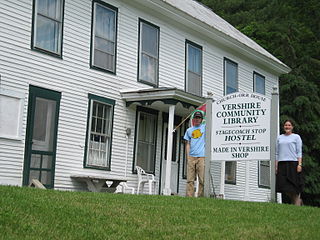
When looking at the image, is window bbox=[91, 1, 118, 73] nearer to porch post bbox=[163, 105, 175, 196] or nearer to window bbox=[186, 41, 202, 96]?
porch post bbox=[163, 105, 175, 196]

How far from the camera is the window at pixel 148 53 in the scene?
1661 cm

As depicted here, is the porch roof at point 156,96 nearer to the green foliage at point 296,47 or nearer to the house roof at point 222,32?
the house roof at point 222,32

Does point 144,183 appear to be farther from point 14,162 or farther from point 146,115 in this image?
point 14,162

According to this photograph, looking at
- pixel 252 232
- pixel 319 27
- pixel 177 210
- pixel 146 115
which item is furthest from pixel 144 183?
pixel 319 27

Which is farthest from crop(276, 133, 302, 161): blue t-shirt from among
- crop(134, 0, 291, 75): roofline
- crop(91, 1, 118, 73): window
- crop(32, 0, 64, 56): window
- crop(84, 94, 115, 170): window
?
crop(134, 0, 291, 75): roofline

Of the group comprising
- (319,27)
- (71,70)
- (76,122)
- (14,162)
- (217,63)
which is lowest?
(14,162)

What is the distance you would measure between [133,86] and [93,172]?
9.93 ft

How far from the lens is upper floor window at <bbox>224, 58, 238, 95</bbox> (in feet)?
69.1

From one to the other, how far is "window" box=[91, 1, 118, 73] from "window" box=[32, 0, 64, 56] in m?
1.18

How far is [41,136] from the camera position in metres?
13.4

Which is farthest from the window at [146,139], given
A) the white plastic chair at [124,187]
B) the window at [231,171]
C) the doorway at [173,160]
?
the window at [231,171]

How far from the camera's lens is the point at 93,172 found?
1455 centimetres

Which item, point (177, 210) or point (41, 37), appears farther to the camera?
point (41, 37)

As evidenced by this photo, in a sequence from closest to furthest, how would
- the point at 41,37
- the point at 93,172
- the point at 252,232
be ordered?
the point at 252,232
the point at 41,37
the point at 93,172
